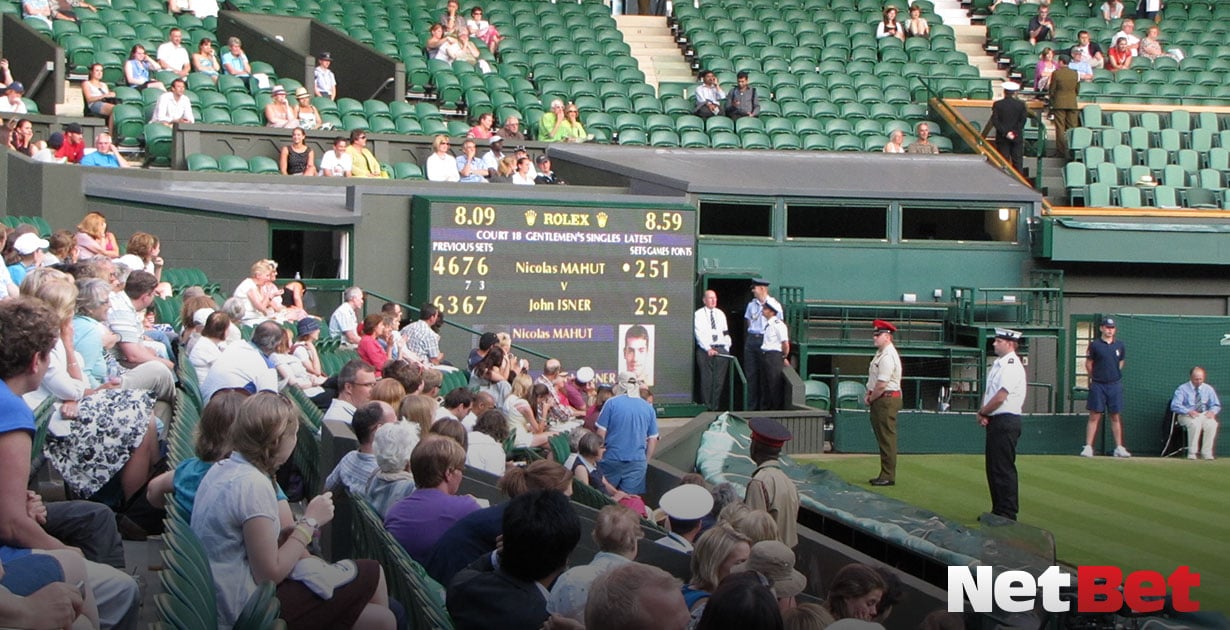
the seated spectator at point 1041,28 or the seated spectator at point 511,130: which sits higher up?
the seated spectator at point 1041,28

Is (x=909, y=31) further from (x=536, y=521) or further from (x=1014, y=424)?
(x=536, y=521)

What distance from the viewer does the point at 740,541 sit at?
5.89m

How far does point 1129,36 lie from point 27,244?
21.0 meters

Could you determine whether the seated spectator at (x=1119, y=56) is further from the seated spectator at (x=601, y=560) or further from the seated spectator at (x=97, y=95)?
the seated spectator at (x=601, y=560)

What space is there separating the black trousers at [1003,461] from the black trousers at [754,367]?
5.55 metres

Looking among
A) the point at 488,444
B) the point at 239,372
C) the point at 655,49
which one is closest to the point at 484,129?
the point at 655,49

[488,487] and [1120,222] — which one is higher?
[1120,222]

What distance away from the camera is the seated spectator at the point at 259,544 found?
16.3ft

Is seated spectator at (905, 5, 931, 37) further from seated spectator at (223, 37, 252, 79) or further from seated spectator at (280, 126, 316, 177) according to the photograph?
seated spectator at (280, 126, 316, 177)

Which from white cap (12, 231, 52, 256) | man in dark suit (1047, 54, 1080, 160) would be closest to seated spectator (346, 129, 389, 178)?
white cap (12, 231, 52, 256)

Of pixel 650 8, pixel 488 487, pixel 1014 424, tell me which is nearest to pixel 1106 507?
pixel 1014 424

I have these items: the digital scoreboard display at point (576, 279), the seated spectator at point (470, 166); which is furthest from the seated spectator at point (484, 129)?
the digital scoreboard display at point (576, 279)

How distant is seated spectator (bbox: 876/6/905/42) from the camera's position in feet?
84.9

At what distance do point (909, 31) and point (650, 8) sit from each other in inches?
223
